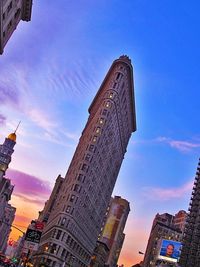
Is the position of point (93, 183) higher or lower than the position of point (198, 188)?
lower

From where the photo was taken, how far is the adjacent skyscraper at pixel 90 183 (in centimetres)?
12050

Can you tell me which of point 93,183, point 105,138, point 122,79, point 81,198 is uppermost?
point 122,79

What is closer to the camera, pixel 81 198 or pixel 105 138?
pixel 81 198

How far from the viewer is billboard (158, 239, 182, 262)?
126 metres

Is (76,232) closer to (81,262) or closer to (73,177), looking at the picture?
(73,177)

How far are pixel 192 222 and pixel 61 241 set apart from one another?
170 ft

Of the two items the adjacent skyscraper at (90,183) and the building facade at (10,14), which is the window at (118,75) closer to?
the adjacent skyscraper at (90,183)

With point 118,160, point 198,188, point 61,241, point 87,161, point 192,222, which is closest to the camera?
point 61,241

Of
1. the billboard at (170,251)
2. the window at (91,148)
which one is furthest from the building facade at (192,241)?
the window at (91,148)

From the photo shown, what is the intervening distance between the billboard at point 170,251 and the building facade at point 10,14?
258ft

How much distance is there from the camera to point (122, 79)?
474ft

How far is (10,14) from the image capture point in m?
75.7

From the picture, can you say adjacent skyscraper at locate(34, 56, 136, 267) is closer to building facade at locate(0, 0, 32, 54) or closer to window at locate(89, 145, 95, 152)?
window at locate(89, 145, 95, 152)

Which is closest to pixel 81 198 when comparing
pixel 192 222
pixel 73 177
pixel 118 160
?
pixel 73 177
